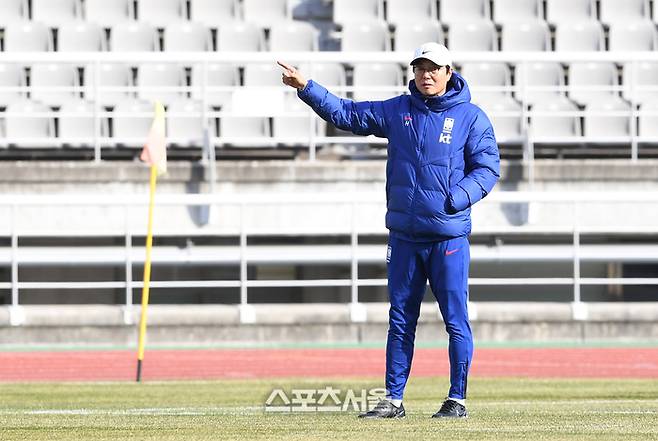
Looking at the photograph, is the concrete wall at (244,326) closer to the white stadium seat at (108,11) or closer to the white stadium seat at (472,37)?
the white stadium seat at (472,37)

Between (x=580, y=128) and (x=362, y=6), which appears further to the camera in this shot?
(x=362, y=6)

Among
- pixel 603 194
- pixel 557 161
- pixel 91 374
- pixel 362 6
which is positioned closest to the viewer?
pixel 91 374

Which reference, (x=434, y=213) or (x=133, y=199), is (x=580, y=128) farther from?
(x=434, y=213)

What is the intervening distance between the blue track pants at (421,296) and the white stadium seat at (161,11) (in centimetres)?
1168

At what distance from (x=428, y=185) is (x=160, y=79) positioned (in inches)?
421

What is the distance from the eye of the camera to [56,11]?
713 inches

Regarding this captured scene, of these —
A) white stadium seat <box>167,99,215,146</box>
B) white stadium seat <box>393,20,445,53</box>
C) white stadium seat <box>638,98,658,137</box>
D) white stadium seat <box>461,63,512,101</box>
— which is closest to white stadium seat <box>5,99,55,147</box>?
white stadium seat <box>167,99,215,146</box>

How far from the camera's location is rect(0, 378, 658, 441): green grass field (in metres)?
6.02

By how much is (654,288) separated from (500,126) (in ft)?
8.57

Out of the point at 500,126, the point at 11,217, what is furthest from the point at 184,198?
the point at 500,126

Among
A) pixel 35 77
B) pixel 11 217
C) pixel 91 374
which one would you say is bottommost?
pixel 91 374

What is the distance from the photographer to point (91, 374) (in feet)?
38.6

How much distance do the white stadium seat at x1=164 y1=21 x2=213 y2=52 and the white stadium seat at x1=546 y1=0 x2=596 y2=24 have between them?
4.13 m

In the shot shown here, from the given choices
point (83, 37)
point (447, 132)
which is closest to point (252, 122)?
point (83, 37)
